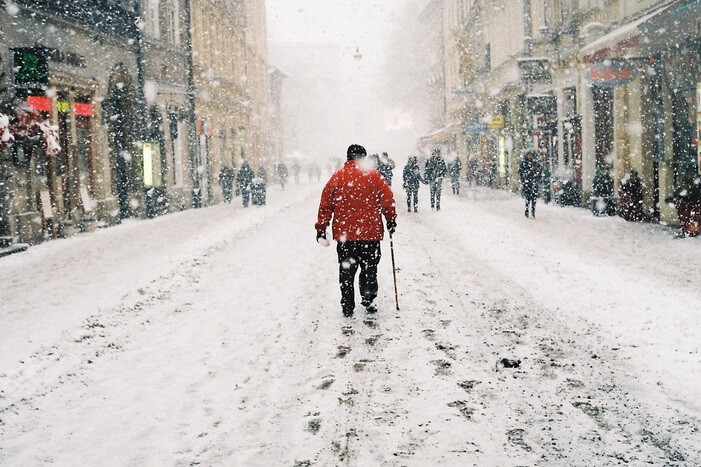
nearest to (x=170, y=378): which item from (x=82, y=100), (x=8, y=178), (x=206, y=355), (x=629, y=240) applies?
(x=206, y=355)

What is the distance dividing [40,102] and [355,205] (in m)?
11.4

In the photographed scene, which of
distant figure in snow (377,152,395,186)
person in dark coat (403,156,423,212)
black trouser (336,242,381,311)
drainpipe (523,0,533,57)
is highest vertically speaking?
drainpipe (523,0,533,57)

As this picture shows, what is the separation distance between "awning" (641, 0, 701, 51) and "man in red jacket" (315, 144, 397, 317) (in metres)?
7.84

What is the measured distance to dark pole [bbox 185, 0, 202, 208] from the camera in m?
28.0

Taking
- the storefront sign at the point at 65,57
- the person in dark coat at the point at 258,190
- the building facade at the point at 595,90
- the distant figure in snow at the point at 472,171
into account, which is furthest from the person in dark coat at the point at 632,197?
the distant figure in snow at the point at 472,171

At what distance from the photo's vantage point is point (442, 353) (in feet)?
19.4

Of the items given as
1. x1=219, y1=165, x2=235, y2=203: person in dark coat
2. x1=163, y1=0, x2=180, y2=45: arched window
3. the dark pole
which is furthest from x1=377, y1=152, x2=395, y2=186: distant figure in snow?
x1=163, y1=0, x2=180, y2=45: arched window

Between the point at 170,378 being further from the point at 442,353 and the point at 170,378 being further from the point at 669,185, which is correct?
the point at 669,185

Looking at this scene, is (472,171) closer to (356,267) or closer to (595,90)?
(595,90)

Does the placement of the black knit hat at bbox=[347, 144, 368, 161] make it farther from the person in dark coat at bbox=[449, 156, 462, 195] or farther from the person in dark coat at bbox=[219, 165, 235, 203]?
the person in dark coat at bbox=[219, 165, 235, 203]

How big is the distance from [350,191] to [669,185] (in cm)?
1045

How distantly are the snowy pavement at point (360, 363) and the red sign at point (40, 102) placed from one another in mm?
5713

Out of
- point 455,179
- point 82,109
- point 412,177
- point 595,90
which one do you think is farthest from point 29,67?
point 455,179

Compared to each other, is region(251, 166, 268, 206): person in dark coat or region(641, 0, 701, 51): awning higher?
region(641, 0, 701, 51): awning
